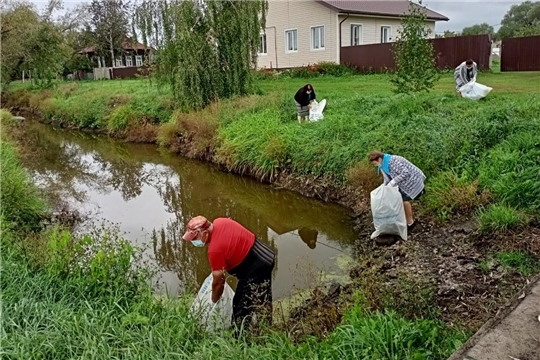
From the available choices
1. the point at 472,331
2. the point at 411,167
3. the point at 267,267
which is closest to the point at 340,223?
the point at 411,167

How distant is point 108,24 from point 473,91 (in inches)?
1547

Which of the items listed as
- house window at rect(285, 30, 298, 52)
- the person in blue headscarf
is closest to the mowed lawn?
house window at rect(285, 30, 298, 52)

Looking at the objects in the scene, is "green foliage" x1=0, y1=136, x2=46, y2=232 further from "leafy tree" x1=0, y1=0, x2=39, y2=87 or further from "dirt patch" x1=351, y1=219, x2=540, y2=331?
"leafy tree" x1=0, y1=0, x2=39, y2=87

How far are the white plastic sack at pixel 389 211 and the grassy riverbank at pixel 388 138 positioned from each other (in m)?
0.78

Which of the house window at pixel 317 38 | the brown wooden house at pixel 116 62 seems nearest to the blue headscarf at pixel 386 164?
the house window at pixel 317 38

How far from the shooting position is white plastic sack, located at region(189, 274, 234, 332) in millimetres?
4168

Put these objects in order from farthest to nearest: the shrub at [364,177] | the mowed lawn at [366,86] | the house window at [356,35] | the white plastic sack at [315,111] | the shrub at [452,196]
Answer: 1. the house window at [356,35]
2. the mowed lawn at [366,86]
3. the white plastic sack at [315,111]
4. the shrub at [364,177]
5. the shrub at [452,196]

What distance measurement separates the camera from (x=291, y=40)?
24.9 metres

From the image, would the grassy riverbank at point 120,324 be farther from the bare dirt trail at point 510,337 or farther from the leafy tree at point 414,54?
the leafy tree at point 414,54

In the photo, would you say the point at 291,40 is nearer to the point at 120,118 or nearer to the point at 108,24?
the point at 120,118

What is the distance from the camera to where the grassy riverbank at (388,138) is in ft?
22.1

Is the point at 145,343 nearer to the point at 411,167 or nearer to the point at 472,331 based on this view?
the point at 472,331

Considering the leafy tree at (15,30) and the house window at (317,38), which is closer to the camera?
the leafy tree at (15,30)

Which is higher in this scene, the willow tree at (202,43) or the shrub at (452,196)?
the willow tree at (202,43)
